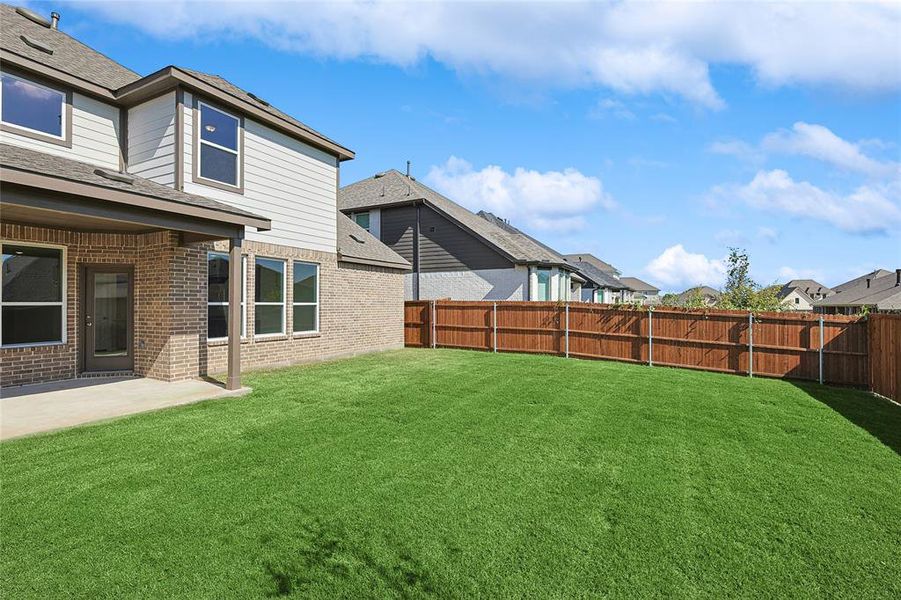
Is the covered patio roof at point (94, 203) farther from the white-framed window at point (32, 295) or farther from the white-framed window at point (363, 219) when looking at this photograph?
the white-framed window at point (363, 219)

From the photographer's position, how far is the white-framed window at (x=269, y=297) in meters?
10.2

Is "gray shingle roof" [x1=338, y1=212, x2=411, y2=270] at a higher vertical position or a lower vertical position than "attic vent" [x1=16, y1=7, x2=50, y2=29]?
lower

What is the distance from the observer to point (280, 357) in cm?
1057

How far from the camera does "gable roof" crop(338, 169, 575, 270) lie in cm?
1870

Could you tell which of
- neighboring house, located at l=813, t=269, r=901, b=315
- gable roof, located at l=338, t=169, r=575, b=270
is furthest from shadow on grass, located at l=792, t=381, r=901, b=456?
neighboring house, located at l=813, t=269, r=901, b=315

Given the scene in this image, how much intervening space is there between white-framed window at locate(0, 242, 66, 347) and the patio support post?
321 centimetres

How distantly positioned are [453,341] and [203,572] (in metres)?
13.1

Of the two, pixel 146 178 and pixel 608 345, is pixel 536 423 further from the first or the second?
pixel 146 178

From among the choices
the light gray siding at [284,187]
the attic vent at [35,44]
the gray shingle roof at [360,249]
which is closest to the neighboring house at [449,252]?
the gray shingle roof at [360,249]

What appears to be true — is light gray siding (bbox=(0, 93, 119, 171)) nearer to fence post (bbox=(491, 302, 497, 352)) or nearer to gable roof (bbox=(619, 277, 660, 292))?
fence post (bbox=(491, 302, 497, 352))

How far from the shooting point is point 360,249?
45.4ft

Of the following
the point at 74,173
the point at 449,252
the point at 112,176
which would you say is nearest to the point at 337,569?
the point at 74,173

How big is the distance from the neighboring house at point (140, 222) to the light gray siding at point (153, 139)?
1.4 inches

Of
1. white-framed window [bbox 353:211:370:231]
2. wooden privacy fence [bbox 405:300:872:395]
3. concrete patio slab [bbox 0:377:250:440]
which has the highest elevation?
white-framed window [bbox 353:211:370:231]
